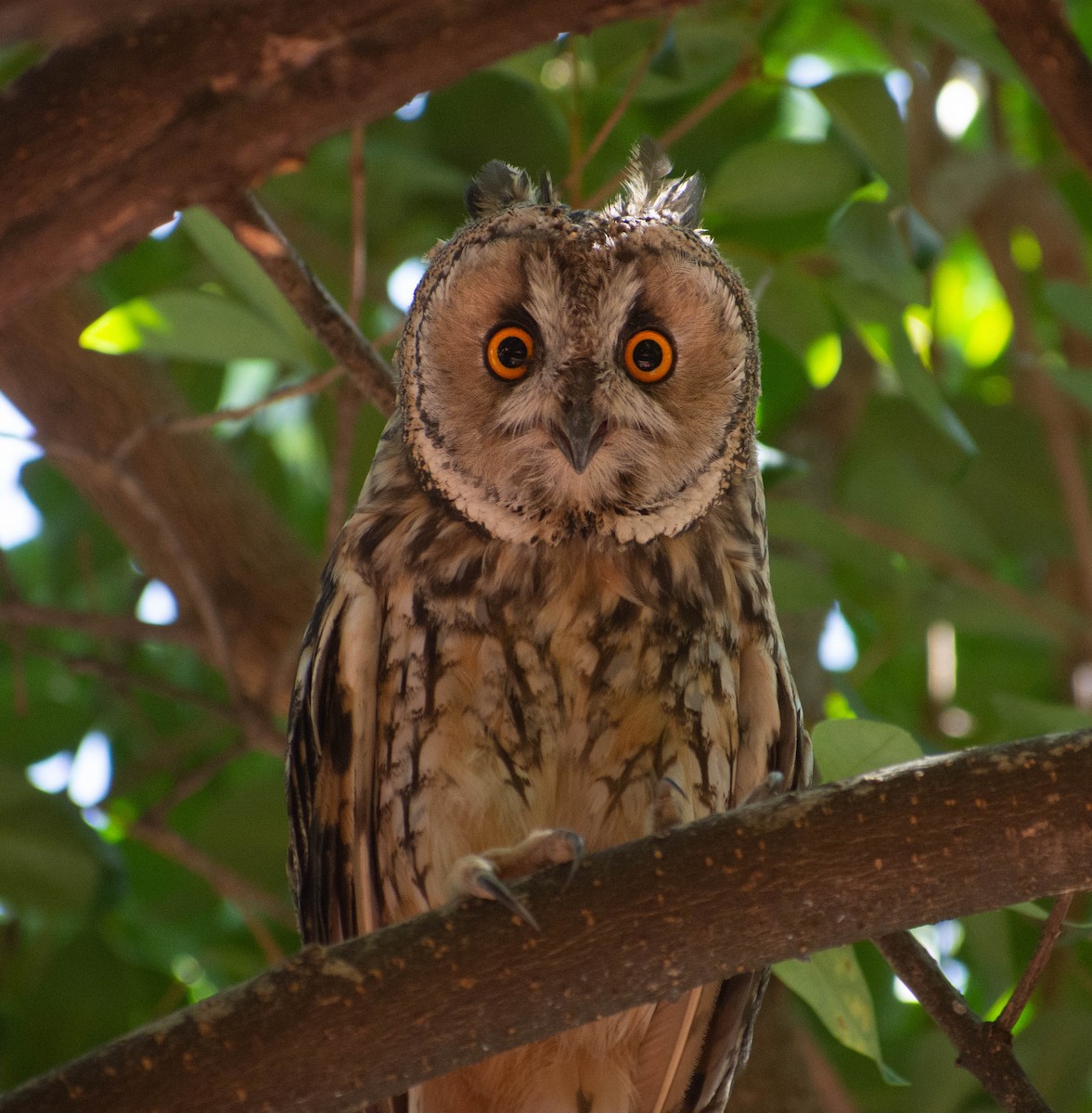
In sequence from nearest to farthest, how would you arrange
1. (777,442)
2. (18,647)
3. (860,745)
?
(860,745) → (18,647) → (777,442)

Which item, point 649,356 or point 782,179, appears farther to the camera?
point 782,179

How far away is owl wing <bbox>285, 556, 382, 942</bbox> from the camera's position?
1938mm

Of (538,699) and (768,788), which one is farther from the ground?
(538,699)

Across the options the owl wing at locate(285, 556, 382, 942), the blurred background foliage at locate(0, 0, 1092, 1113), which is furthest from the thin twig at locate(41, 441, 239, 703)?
the owl wing at locate(285, 556, 382, 942)

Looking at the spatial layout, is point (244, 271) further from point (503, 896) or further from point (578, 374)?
point (503, 896)

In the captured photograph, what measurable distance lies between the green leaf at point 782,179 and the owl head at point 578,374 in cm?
9

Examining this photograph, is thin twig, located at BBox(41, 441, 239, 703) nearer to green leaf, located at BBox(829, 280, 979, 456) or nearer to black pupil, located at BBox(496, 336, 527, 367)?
black pupil, located at BBox(496, 336, 527, 367)

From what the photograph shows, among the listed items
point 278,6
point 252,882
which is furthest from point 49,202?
point 252,882

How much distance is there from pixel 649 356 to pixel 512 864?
75 centimetres

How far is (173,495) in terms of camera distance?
288cm

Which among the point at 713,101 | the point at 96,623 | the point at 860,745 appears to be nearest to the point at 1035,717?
the point at 860,745

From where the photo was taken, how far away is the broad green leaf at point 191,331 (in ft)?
6.33

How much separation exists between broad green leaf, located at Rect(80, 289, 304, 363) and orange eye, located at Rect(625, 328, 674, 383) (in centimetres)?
47

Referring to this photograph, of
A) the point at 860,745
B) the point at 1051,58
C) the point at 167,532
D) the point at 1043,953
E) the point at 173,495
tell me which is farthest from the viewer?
the point at 173,495
